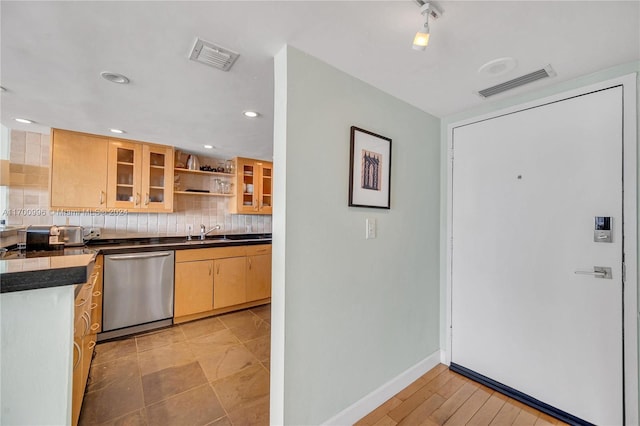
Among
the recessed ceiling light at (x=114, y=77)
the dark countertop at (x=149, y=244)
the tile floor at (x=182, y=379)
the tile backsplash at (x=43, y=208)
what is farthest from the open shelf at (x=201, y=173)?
the tile floor at (x=182, y=379)

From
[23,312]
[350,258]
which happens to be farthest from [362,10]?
[23,312]

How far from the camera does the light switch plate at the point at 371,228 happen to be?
178 centimetres

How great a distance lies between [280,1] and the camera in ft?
3.64

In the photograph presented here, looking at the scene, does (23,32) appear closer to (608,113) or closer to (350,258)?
(350,258)

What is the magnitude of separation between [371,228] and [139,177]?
288cm

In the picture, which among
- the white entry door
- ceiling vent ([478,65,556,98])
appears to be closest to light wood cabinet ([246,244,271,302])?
the white entry door

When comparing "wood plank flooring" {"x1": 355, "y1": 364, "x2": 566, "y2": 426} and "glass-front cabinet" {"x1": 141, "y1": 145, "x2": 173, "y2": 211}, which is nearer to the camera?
"wood plank flooring" {"x1": 355, "y1": 364, "x2": 566, "y2": 426}

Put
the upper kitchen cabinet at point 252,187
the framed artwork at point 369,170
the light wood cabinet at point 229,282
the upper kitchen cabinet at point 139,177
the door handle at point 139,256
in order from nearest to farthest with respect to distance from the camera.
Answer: the framed artwork at point 369,170, the door handle at point 139,256, the upper kitchen cabinet at point 139,177, the light wood cabinet at point 229,282, the upper kitchen cabinet at point 252,187

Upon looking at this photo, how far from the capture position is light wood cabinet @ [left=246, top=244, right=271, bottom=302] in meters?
3.61

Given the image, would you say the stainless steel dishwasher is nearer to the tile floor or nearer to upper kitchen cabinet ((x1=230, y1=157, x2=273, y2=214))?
the tile floor

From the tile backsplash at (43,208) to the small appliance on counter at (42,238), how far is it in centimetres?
63

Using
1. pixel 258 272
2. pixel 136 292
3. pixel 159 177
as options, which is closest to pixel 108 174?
pixel 159 177

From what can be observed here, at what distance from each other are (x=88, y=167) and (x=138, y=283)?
53.9 inches

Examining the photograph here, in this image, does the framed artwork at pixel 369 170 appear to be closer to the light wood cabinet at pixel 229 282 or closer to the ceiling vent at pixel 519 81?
the ceiling vent at pixel 519 81
